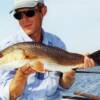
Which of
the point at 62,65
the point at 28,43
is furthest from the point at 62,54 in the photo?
the point at 28,43

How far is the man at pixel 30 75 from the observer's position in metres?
7.29

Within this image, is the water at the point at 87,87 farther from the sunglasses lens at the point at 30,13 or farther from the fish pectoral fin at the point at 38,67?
the fish pectoral fin at the point at 38,67

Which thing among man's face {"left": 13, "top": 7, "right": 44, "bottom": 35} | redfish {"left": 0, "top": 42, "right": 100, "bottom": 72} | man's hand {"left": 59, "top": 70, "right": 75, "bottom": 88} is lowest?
man's hand {"left": 59, "top": 70, "right": 75, "bottom": 88}

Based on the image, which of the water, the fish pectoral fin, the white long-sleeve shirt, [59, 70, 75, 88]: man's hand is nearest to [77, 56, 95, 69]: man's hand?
[59, 70, 75, 88]: man's hand

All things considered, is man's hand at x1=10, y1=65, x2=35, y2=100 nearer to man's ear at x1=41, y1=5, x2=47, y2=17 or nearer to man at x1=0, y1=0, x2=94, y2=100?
man at x1=0, y1=0, x2=94, y2=100

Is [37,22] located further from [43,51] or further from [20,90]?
[20,90]

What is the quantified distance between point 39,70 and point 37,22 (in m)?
0.83

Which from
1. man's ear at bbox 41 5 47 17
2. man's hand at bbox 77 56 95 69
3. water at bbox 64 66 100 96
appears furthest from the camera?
water at bbox 64 66 100 96

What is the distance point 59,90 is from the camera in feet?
25.4

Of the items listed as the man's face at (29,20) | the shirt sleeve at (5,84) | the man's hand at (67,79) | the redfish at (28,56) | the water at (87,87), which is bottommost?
the water at (87,87)

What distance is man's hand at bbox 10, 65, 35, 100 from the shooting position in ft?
23.7

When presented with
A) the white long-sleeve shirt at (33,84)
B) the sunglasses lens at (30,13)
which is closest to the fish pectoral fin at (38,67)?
the white long-sleeve shirt at (33,84)

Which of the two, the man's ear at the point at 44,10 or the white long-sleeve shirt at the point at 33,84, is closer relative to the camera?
the white long-sleeve shirt at the point at 33,84

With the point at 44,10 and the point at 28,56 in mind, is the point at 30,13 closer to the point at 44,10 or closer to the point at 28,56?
the point at 44,10
